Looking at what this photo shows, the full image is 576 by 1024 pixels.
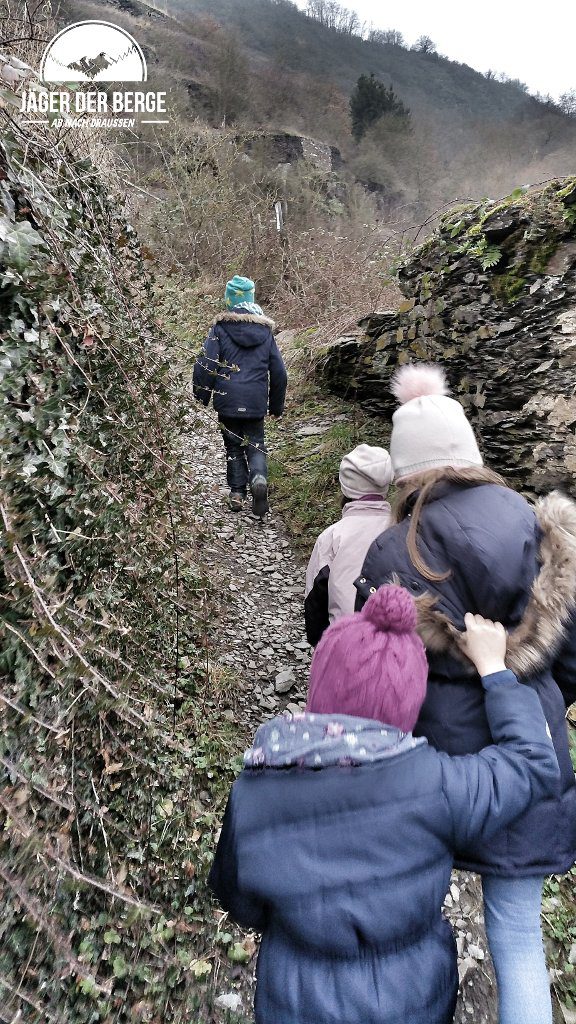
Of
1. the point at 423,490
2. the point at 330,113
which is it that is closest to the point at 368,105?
the point at 330,113

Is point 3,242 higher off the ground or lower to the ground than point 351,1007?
higher

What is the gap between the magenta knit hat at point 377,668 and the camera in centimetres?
114

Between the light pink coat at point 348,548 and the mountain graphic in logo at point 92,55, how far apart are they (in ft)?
7.14

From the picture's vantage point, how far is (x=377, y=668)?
115cm

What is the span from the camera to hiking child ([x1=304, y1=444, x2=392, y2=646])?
246cm

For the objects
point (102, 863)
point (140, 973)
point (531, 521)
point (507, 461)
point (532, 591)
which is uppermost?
point (531, 521)

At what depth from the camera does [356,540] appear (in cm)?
248

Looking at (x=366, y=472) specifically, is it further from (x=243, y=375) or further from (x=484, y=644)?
(x=243, y=375)

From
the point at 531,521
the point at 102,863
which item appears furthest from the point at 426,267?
the point at 102,863

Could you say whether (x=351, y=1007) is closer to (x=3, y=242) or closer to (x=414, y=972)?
(x=414, y=972)

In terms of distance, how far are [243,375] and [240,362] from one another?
0.13m

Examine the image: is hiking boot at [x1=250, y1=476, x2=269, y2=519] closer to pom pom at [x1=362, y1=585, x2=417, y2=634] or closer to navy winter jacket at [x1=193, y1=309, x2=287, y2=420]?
navy winter jacket at [x1=193, y1=309, x2=287, y2=420]

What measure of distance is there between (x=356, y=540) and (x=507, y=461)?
2.11m

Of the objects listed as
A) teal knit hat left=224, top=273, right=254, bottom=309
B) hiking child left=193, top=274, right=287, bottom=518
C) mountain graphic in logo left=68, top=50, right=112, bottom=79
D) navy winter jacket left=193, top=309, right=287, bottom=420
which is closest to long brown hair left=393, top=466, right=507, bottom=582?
mountain graphic in logo left=68, top=50, right=112, bottom=79
